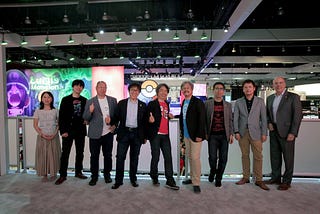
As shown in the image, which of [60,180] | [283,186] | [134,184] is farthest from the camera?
[60,180]

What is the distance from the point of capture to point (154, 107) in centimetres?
339

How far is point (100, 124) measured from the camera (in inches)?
138

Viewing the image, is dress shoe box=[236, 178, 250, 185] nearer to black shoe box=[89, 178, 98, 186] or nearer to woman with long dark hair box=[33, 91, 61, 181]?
black shoe box=[89, 178, 98, 186]

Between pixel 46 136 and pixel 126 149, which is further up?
pixel 46 136

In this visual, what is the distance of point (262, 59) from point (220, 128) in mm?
9520

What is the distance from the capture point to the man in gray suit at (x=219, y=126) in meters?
3.44

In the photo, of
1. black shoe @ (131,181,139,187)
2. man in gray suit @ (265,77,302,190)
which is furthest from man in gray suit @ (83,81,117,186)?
man in gray suit @ (265,77,302,190)

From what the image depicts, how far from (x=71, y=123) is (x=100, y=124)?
488mm

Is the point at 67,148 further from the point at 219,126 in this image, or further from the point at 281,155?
the point at 281,155

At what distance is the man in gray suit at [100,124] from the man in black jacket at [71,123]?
22 cm

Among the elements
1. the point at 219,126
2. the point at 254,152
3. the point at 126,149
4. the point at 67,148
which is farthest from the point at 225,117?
the point at 67,148

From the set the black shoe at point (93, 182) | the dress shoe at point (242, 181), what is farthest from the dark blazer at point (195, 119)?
the black shoe at point (93, 182)

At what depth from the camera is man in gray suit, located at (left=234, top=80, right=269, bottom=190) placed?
3412mm

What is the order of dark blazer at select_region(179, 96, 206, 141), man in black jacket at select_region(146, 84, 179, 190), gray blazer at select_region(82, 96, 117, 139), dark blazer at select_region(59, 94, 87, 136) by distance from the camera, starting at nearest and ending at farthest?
dark blazer at select_region(179, 96, 206, 141)
man in black jacket at select_region(146, 84, 179, 190)
gray blazer at select_region(82, 96, 117, 139)
dark blazer at select_region(59, 94, 87, 136)
